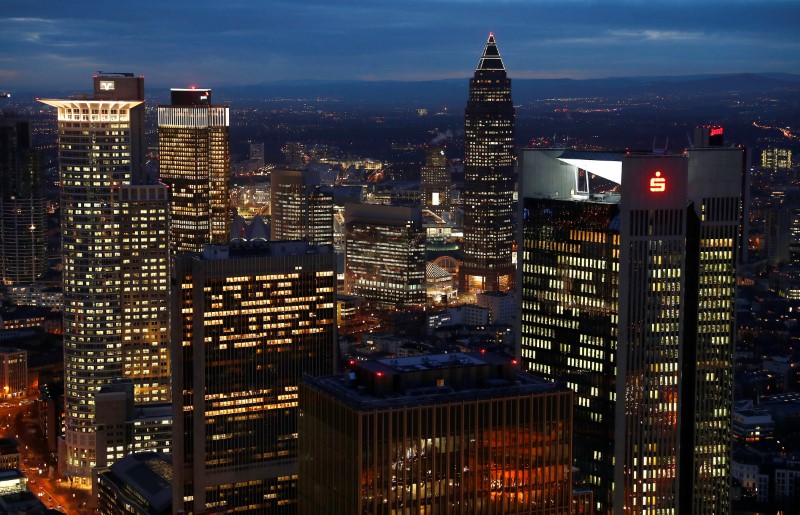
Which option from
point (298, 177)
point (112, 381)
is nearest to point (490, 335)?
point (112, 381)

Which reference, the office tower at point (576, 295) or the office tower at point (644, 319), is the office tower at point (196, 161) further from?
the office tower at point (644, 319)

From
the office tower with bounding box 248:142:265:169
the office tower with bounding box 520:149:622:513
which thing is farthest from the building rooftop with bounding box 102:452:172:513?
the office tower with bounding box 248:142:265:169

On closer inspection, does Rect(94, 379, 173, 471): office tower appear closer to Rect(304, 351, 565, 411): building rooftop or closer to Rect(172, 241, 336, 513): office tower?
Rect(172, 241, 336, 513): office tower

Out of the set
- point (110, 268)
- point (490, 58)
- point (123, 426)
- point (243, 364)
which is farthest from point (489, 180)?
point (243, 364)

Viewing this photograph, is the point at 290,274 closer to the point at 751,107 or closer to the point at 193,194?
the point at 751,107

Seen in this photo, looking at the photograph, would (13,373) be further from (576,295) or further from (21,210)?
(576,295)

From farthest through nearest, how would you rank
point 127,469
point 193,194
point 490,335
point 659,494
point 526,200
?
point 193,194 < point 490,335 < point 127,469 < point 526,200 < point 659,494
